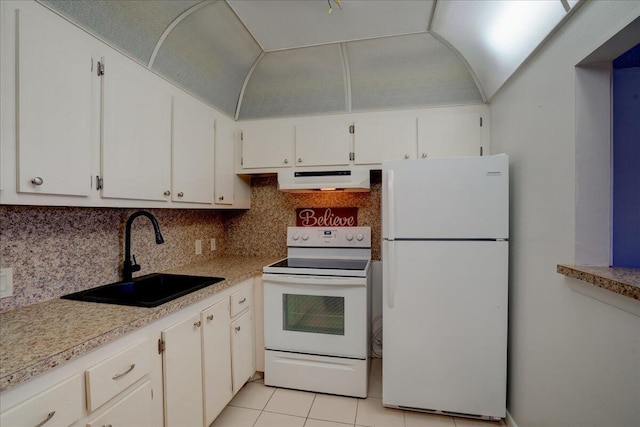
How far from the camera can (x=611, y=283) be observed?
898mm

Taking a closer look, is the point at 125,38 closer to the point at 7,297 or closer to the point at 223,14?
the point at 223,14

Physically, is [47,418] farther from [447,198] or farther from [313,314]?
[447,198]

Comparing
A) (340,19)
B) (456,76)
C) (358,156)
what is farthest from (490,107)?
(340,19)

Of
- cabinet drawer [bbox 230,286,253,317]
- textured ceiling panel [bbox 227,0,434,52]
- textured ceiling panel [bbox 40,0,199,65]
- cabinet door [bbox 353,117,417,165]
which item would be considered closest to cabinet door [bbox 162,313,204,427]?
cabinet drawer [bbox 230,286,253,317]

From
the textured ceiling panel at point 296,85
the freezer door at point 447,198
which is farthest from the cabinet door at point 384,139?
the freezer door at point 447,198

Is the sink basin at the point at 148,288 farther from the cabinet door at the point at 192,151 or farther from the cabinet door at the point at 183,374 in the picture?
the cabinet door at the point at 192,151

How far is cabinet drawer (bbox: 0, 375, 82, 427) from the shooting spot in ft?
2.40

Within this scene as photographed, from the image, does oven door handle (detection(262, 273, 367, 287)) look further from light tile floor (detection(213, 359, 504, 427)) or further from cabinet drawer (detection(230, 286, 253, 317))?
light tile floor (detection(213, 359, 504, 427))

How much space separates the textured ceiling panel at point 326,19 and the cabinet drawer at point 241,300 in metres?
1.84

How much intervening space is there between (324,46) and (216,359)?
229 cm

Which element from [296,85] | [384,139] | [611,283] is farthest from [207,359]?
[296,85]

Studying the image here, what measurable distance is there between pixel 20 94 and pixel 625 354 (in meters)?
2.28

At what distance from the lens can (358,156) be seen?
87.9 inches

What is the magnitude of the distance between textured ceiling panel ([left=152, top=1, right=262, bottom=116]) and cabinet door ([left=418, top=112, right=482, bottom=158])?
1478mm
